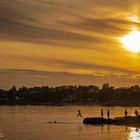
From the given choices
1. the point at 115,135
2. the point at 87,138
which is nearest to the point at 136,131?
the point at 115,135

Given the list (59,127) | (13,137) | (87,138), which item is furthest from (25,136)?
(59,127)

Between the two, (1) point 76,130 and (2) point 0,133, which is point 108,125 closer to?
(1) point 76,130

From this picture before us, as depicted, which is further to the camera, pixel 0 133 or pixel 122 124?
pixel 122 124

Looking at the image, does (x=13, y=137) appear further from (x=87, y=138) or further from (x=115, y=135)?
(x=115, y=135)

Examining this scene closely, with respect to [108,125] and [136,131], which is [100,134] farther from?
[108,125]

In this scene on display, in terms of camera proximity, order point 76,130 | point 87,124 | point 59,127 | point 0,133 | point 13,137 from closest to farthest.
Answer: point 13,137 < point 0,133 < point 76,130 < point 59,127 < point 87,124

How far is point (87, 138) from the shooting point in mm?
88562

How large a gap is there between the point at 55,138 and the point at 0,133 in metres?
10.8

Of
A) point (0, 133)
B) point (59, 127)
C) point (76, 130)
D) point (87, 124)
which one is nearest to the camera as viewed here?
point (0, 133)

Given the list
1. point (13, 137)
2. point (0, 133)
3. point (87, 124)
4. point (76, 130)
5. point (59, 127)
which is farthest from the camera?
point (87, 124)

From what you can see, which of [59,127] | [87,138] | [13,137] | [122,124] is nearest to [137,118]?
[122,124]

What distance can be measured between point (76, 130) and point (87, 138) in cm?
1317

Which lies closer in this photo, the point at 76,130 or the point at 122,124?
the point at 76,130

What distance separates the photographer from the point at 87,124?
11562 centimetres
